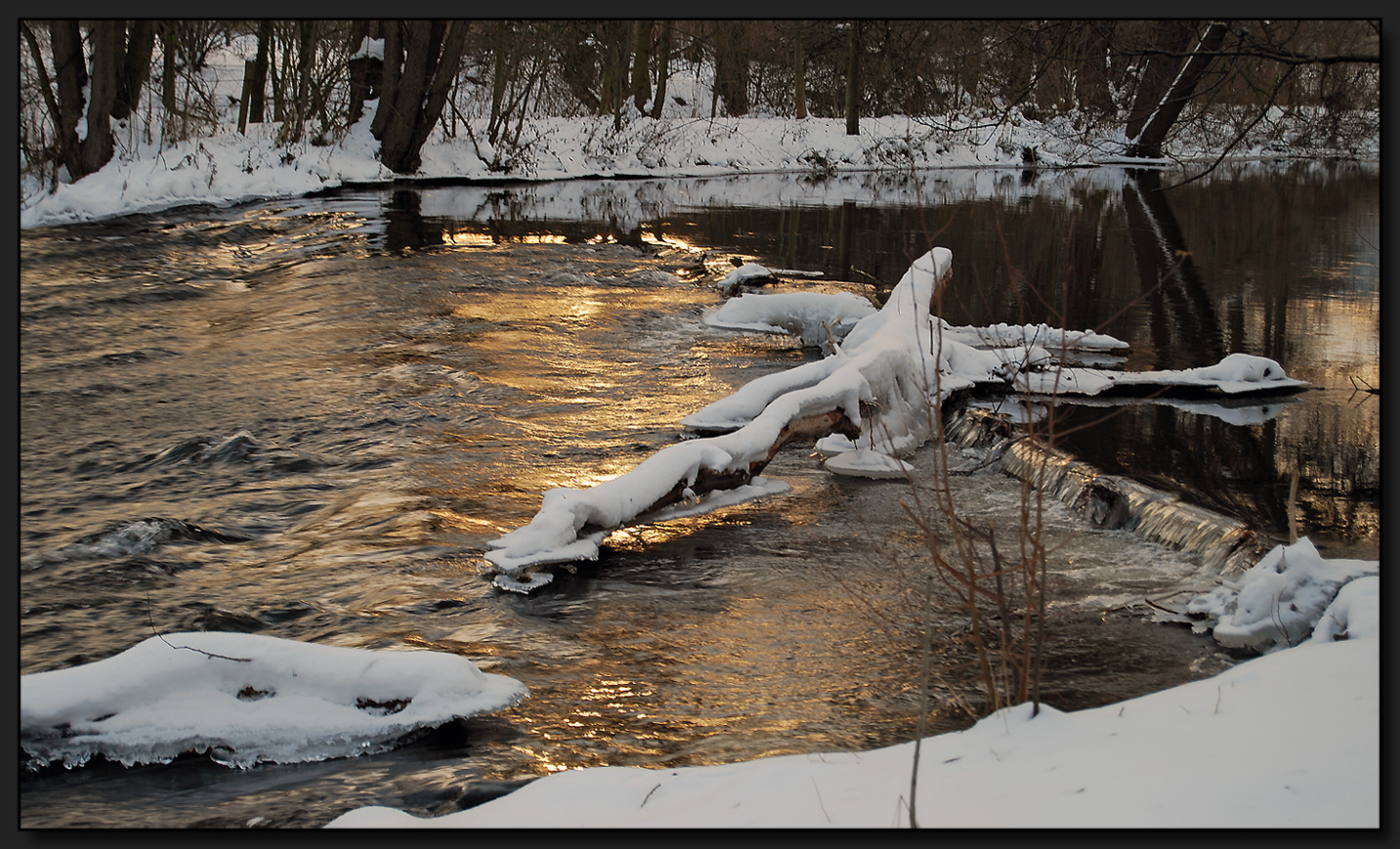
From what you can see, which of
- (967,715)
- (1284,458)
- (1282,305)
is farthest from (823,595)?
(1282,305)

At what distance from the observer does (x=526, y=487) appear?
6.58 meters

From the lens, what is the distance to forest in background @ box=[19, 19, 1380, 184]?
6531mm

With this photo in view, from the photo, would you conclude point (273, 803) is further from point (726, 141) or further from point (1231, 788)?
point (726, 141)

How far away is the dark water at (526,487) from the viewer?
403 cm

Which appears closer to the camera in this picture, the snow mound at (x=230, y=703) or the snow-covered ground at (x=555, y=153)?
the snow mound at (x=230, y=703)

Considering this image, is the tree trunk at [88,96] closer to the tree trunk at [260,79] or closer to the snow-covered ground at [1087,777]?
the tree trunk at [260,79]

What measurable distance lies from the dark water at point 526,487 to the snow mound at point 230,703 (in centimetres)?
8

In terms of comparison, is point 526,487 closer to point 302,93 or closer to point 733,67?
point 302,93

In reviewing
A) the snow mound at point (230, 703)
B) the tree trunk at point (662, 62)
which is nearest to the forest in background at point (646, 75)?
the tree trunk at point (662, 62)

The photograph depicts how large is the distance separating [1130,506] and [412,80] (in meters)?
19.7

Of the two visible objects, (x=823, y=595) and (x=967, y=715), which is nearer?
(x=967, y=715)

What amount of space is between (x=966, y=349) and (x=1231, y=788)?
265 inches

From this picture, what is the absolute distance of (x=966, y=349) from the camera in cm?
905

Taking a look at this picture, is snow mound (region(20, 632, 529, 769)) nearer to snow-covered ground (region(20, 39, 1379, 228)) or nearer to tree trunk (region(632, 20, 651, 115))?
snow-covered ground (region(20, 39, 1379, 228))
